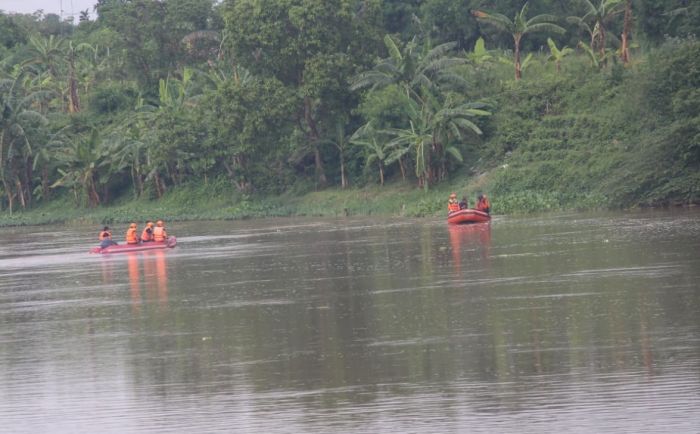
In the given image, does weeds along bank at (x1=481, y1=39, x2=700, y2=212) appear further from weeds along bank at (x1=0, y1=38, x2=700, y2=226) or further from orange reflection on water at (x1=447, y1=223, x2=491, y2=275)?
orange reflection on water at (x1=447, y1=223, x2=491, y2=275)

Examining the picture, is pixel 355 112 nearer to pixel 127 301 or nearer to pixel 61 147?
pixel 61 147

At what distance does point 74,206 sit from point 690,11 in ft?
108

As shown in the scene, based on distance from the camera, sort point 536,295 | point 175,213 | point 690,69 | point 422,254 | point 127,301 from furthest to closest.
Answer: point 175,213 < point 690,69 < point 422,254 < point 127,301 < point 536,295

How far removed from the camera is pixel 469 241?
98.9 feet

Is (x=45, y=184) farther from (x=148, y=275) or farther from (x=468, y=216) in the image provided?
(x=148, y=275)

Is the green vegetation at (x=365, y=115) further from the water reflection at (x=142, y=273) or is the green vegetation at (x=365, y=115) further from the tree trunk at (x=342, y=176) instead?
the water reflection at (x=142, y=273)

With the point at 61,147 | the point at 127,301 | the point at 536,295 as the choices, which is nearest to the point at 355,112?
the point at 61,147

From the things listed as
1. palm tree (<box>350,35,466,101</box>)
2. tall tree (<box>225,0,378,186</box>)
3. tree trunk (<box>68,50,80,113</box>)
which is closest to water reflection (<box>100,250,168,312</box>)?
tall tree (<box>225,0,378,186</box>)

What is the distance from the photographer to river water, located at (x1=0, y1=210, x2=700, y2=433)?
11.5 metres

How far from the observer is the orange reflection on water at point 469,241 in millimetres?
26141

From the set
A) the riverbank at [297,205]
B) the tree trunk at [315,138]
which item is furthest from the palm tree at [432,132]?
the tree trunk at [315,138]

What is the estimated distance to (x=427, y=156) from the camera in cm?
4609

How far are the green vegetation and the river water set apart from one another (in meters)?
12.0

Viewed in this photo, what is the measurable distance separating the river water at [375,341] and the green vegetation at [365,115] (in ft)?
39.3
